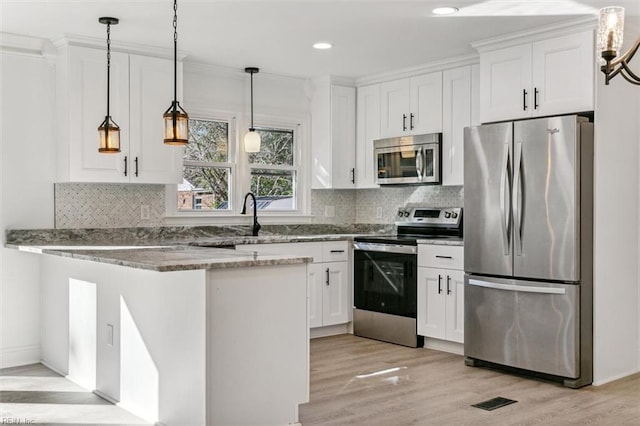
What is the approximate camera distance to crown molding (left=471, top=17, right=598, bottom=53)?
437cm

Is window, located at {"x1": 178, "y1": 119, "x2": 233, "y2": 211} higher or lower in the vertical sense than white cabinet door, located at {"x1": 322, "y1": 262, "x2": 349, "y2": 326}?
higher

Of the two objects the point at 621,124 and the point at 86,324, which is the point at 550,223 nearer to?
the point at 621,124

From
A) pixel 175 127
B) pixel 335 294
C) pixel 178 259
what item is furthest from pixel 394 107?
pixel 178 259

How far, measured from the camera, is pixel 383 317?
5.75 metres

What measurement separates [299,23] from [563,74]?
1833 millimetres

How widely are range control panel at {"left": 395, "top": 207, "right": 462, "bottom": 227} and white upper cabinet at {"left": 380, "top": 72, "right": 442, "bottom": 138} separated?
0.69 meters

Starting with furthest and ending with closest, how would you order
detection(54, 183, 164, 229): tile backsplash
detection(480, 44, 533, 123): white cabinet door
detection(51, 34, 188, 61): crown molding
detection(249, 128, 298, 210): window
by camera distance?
detection(249, 128, 298, 210): window → detection(54, 183, 164, 229): tile backsplash → detection(51, 34, 188, 61): crown molding → detection(480, 44, 533, 123): white cabinet door

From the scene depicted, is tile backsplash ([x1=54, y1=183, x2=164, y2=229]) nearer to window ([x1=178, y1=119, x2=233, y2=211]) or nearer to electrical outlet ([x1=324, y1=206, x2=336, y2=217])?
window ([x1=178, y1=119, x2=233, y2=211])

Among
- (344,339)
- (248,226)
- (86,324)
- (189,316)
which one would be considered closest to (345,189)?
(248,226)

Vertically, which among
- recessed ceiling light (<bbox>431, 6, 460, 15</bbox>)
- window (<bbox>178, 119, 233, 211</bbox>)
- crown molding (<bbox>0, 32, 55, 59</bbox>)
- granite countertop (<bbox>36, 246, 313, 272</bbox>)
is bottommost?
granite countertop (<bbox>36, 246, 313, 272</bbox>)

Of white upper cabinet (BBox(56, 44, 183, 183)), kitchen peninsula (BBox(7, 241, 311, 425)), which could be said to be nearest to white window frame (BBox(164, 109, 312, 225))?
white upper cabinet (BBox(56, 44, 183, 183))

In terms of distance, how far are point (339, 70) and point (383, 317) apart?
2.26m

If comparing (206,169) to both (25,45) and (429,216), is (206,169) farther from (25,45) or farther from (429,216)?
(429,216)

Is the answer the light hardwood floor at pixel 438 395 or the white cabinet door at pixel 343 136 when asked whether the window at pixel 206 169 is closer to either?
the white cabinet door at pixel 343 136
